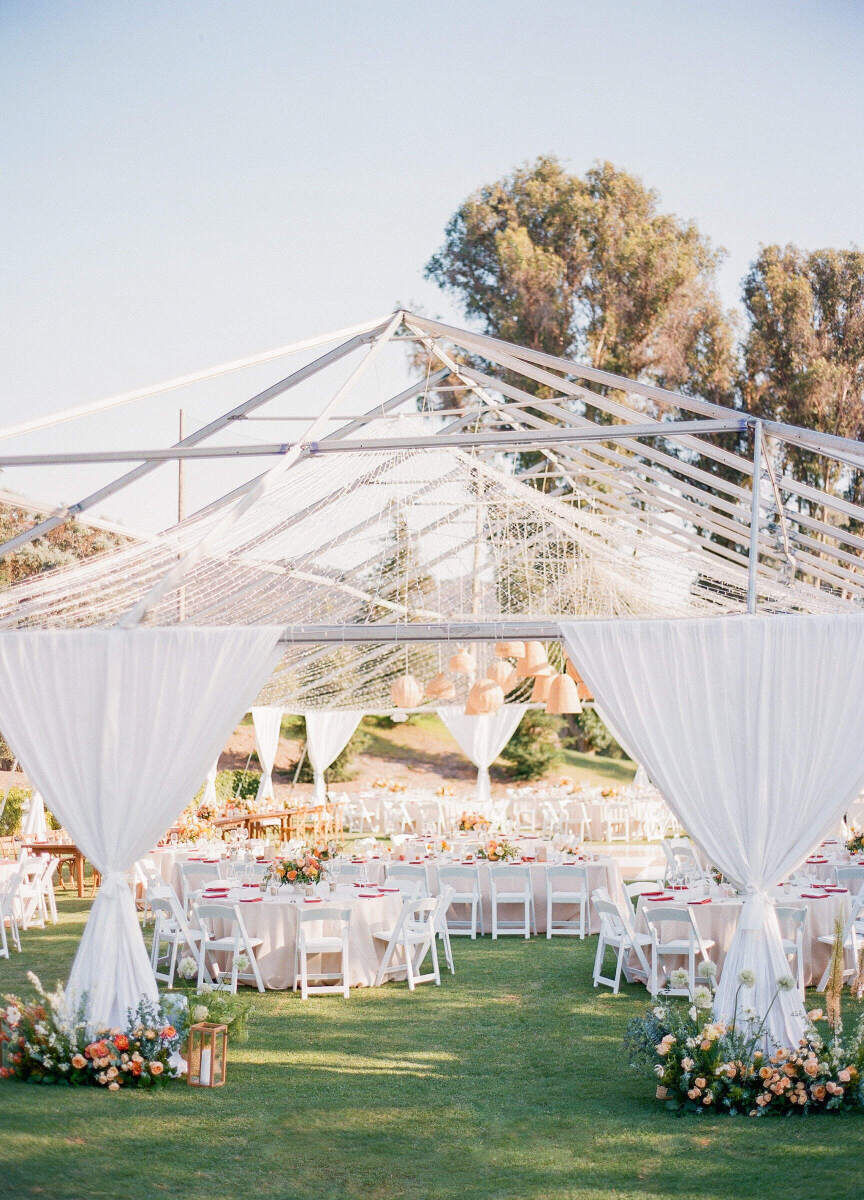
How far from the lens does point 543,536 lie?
11.5m

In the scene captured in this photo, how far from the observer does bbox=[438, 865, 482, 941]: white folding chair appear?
11164mm

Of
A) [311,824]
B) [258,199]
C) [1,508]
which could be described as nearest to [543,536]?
[311,824]

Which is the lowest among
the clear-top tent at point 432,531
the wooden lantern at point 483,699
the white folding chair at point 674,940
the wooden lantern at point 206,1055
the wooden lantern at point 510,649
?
the wooden lantern at point 206,1055

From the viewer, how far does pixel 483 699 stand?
11.4 meters

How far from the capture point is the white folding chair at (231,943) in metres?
8.66

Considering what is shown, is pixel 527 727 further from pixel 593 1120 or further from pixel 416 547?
pixel 593 1120

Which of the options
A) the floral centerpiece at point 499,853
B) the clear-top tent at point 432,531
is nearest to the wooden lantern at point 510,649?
the clear-top tent at point 432,531

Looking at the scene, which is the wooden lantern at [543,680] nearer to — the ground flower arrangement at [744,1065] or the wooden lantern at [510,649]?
the wooden lantern at [510,649]

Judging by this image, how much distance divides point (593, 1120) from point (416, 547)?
19.0 feet

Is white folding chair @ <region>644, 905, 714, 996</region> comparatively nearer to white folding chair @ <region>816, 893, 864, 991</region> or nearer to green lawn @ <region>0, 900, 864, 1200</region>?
green lawn @ <region>0, 900, 864, 1200</region>

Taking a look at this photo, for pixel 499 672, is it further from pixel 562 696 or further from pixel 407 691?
pixel 407 691

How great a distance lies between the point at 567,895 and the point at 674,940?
2.52 metres

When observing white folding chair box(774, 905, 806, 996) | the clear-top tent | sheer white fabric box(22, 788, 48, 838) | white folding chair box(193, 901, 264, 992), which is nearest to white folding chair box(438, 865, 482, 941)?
the clear-top tent

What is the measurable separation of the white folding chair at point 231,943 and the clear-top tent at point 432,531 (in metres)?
2.06
